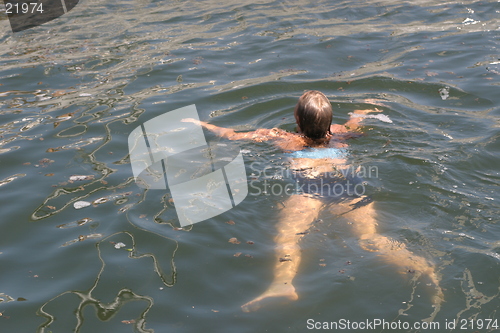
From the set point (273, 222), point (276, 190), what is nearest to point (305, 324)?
point (273, 222)

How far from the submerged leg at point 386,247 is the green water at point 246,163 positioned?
0.08 metres

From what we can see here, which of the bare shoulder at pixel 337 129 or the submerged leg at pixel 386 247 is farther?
the bare shoulder at pixel 337 129

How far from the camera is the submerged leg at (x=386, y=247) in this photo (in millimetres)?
4287

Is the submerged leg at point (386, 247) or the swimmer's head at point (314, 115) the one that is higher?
the swimmer's head at point (314, 115)

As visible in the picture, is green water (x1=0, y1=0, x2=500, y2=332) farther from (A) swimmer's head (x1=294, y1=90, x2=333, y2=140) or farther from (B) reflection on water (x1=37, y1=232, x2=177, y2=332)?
(A) swimmer's head (x1=294, y1=90, x2=333, y2=140)

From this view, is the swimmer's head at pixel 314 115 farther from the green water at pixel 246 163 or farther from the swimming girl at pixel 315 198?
the green water at pixel 246 163

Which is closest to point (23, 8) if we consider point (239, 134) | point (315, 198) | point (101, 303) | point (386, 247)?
point (239, 134)

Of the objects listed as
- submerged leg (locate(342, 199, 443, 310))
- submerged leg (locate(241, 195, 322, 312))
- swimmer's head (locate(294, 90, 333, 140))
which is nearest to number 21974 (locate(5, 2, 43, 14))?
swimmer's head (locate(294, 90, 333, 140))

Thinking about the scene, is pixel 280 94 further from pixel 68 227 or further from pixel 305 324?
pixel 305 324

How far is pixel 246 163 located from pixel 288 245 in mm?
1690

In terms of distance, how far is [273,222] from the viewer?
5.14 m

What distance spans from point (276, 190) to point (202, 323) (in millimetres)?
2100

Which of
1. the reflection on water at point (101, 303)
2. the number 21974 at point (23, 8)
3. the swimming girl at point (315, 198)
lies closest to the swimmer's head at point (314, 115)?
the swimming girl at point (315, 198)

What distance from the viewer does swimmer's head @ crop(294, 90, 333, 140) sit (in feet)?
18.3
